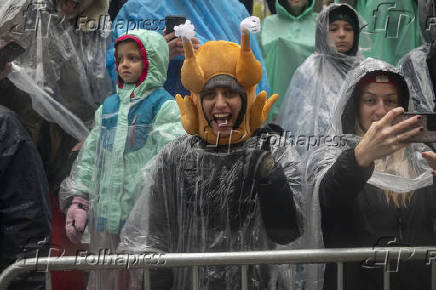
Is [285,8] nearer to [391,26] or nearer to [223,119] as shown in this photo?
[391,26]

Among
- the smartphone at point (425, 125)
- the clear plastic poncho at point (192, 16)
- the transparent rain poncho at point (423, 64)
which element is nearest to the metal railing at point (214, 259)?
the smartphone at point (425, 125)

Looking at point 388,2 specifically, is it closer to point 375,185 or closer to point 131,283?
point 375,185

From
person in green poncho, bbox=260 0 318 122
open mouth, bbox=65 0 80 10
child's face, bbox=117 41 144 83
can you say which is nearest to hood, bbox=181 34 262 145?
child's face, bbox=117 41 144 83

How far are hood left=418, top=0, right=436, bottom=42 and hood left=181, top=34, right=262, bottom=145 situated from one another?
97 centimetres

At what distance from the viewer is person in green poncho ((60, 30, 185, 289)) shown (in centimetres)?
311

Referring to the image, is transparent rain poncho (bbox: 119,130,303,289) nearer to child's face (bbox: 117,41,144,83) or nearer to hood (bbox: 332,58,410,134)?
hood (bbox: 332,58,410,134)

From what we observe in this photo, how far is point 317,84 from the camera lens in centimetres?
346

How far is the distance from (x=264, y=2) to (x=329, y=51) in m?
0.40

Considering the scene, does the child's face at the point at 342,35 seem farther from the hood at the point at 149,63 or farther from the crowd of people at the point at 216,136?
the hood at the point at 149,63

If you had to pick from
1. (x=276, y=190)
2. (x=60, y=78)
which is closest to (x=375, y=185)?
(x=276, y=190)

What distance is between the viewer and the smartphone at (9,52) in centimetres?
319

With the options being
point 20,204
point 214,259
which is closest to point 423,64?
point 214,259

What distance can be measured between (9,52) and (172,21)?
75 centimetres

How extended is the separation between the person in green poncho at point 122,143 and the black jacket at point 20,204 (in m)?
0.44
